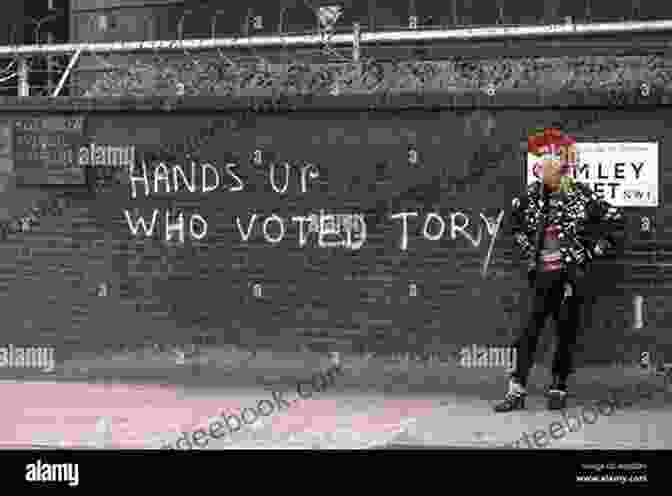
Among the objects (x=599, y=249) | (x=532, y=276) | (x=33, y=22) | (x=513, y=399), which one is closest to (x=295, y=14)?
(x=33, y=22)

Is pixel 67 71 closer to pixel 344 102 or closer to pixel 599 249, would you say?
pixel 344 102

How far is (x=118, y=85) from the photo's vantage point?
13305 mm

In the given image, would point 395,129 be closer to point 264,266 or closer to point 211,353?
point 264,266

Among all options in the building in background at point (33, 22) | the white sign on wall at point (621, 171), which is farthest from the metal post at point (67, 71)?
the white sign on wall at point (621, 171)

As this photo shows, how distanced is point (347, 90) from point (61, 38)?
5.93m

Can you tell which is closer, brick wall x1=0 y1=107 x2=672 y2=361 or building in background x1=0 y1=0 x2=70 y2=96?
brick wall x1=0 y1=107 x2=672 y2=361

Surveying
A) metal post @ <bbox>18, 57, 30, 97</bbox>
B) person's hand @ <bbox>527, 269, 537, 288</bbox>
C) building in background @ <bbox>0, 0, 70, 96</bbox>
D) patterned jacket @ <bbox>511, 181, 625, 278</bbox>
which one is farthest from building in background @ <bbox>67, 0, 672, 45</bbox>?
person's hand @ <bbox>527, 269, 537, 288</bbox>

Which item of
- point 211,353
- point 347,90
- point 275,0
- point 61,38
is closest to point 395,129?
point 347,90

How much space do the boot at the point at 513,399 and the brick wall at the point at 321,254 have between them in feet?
2.67

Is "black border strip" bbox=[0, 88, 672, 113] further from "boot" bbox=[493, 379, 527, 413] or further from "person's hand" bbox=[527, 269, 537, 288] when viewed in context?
"boot" bbox=[493, 379, 527, 413]

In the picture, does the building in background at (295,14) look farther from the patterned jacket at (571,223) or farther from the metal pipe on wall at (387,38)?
the patterned jacket at (571,223)

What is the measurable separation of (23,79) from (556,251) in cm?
489

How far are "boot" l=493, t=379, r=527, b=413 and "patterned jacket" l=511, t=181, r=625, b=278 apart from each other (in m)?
0.83

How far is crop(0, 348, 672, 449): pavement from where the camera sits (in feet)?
35.5
